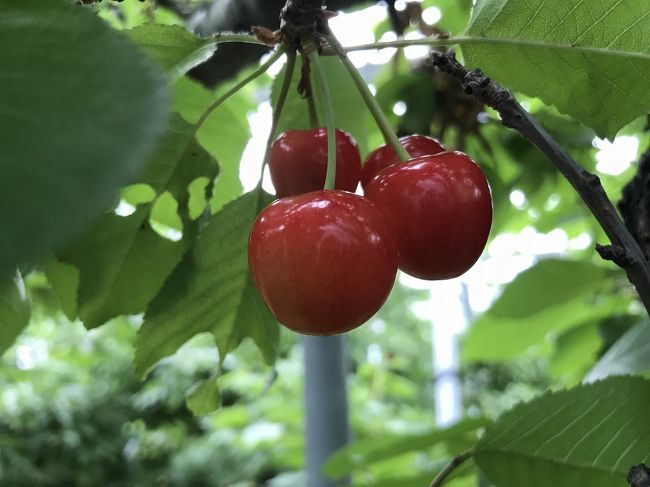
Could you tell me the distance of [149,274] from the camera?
57cm

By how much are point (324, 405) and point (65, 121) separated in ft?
3.07

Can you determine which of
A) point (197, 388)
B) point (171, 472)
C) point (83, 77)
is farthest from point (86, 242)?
point (171, 472)

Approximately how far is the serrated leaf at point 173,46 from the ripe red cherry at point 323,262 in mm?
155

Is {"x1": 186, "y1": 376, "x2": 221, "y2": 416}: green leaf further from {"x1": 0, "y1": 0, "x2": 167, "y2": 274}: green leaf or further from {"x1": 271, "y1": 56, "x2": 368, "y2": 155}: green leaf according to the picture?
{"x1": 0, "y1": 0, "x2": 167, "y2": 274}: green leaf

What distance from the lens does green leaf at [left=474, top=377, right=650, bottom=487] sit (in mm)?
513

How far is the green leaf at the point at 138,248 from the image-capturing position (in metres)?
0.54

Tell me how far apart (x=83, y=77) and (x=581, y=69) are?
350mm

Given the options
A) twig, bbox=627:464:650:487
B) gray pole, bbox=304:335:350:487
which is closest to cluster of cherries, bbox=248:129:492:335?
twig, bbox=627:464:650:487

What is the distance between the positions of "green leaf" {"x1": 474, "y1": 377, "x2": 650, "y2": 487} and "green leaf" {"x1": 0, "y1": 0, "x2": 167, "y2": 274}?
1.39ft

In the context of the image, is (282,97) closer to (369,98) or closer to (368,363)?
(369,98)

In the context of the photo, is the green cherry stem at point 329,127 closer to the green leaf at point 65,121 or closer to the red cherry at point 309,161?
the red cherry at point 309,161

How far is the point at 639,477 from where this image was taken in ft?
1.31

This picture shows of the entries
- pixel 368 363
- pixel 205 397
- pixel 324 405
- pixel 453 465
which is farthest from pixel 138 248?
pixel 368 363

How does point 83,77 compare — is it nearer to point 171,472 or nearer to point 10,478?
point 10,478
